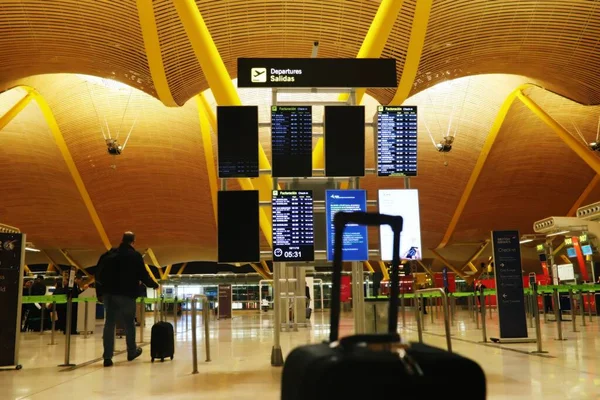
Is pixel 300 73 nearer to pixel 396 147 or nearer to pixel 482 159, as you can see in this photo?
pixel 396 147

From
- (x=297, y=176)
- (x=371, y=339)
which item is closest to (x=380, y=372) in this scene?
(x=371, y=339)

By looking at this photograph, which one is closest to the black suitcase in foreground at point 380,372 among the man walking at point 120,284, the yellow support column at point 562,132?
the man walking at point 120,284

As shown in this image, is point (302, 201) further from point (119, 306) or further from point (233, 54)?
point (233, 54)

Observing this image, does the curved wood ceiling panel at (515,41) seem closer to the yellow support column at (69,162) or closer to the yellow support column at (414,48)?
the yellow support column at (414,48)

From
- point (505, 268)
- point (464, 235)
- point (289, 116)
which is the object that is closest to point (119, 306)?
point (289, 116)

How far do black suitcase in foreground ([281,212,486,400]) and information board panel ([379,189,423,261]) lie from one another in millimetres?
6441

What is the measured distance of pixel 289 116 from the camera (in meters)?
8.66

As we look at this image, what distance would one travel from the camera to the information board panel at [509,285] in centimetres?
1171

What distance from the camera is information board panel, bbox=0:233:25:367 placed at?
8570 mm

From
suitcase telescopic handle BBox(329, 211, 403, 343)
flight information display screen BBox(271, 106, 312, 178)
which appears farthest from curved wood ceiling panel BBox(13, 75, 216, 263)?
suitcase telescopic handle BBox(329, 211, 403, 343)

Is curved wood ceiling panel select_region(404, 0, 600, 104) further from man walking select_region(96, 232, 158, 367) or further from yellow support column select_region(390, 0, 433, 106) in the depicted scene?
man walking select_region(96, 232, 158, 367)

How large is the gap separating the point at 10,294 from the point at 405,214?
597cm

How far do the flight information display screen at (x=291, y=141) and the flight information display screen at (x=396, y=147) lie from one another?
1.15 metres

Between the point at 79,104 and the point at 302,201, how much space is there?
2505 cm
